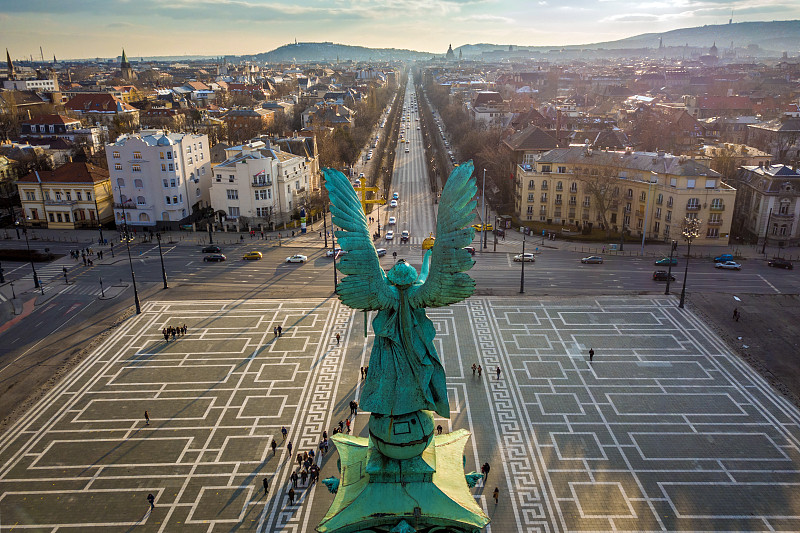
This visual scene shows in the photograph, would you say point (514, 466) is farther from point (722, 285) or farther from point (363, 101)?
point (363, 101)

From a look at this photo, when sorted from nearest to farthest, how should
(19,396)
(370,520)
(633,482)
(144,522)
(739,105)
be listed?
(370,520) < (144,522) < (633,482) < (19,396) < (739,105)

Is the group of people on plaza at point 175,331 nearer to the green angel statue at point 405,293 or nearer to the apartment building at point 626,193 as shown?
the green angel statue at point 405,293

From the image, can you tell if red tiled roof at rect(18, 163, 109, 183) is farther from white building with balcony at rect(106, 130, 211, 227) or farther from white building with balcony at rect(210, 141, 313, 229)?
white building with balcony at rect(210, 141, 313, 229)

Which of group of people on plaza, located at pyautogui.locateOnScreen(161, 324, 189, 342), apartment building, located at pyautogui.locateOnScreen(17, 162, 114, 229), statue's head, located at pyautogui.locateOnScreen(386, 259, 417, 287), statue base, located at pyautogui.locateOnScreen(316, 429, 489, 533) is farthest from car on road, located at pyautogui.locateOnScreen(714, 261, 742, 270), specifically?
apartment building, located at pyautogui.locateOnScreen(17, 162, 114, 229)

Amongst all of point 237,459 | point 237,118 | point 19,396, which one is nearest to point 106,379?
point 19,396

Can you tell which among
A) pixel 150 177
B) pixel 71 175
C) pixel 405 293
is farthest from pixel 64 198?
pixel 405 293

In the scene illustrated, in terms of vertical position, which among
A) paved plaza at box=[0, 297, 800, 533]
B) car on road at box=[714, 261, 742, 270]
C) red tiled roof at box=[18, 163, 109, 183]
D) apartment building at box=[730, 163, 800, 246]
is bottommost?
paved plaza at box=[0, 297, 800, 533]
